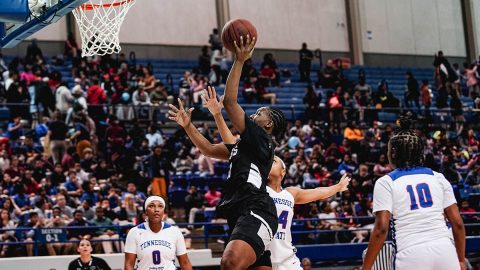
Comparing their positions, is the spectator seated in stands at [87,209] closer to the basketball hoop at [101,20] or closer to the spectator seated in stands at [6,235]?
the spectator seated in stands at [6,235]

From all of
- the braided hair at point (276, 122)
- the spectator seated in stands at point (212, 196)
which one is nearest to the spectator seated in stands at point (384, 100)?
the spectator seated in stands at point (212, 196)

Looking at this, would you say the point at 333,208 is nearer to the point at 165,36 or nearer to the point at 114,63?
the point at 114,63

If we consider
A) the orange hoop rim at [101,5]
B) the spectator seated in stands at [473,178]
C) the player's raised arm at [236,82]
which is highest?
the orange hoop rim at [101,5]

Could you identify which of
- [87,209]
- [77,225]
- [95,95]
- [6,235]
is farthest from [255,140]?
[95,95]

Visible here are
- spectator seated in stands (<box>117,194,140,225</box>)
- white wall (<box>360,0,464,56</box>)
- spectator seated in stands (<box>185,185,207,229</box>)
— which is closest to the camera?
spectator seated in stands (<box>117,194,140,225</box>)

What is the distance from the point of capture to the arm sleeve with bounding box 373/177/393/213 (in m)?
5.59

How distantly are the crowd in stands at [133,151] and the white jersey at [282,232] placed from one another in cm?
715

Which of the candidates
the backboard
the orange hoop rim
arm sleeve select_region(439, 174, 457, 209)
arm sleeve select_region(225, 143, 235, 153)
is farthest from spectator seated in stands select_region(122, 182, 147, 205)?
arm sleeve select_region(439, 174, 457, 209)

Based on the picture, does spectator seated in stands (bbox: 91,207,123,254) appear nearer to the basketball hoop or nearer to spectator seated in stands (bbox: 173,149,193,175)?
the basketball hoop

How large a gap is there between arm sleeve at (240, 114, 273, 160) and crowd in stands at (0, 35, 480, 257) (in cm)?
837

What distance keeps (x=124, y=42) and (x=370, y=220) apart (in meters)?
11.7

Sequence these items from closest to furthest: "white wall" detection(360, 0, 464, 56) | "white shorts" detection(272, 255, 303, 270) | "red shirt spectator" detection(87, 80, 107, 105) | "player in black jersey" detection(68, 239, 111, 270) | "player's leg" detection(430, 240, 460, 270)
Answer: "player's leg" detection(430, 240, 460, 270), "white shorts" detection(272, 255, 303, 270), "player in black jersey" detection(68, 239, 111, 270), "red shirt spectator" detection(87, 80, 107, 105), "white wall" detection(360, 0, 464, 56)

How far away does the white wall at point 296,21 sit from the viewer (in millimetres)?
28922

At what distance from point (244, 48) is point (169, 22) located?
21.8m
